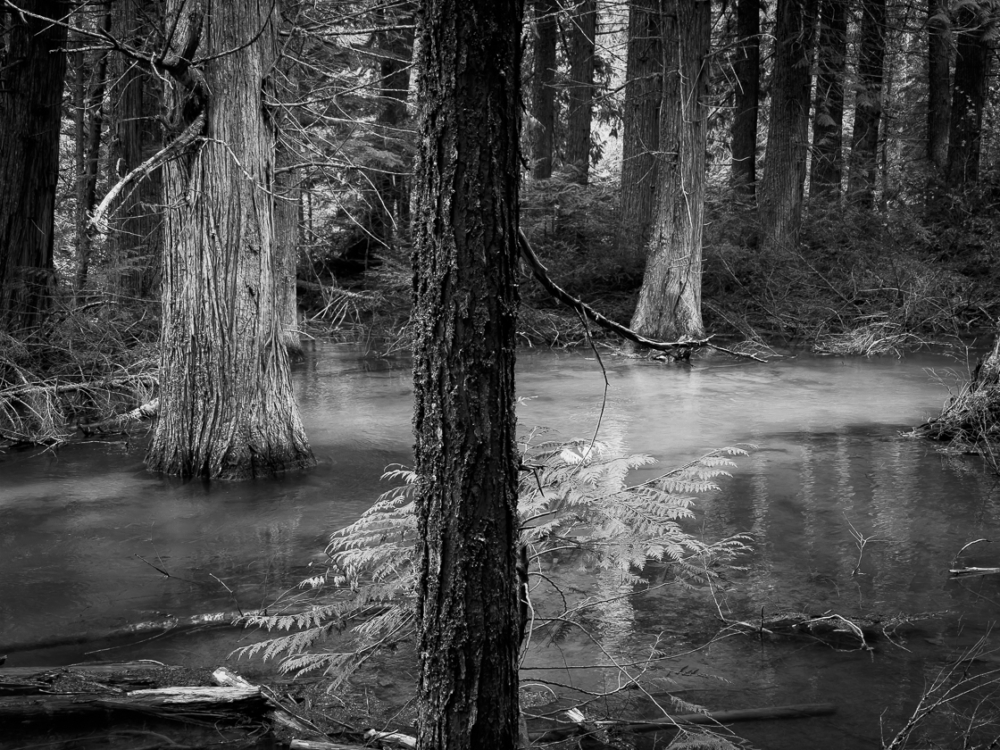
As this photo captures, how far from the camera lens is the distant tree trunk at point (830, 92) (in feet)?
64.4

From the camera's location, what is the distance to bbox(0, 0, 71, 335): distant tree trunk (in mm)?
10656

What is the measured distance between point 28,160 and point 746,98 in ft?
63.5

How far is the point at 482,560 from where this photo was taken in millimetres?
2906

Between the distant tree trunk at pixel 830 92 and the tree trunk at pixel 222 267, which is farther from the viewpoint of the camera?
the distant tree trunk at pixel 830 92

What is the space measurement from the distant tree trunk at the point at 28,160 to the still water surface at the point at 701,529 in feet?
8.12

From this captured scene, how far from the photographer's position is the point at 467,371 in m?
2.88

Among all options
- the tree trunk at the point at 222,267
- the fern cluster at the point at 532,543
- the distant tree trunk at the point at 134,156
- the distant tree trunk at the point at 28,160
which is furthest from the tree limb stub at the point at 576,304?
the distant tree trunk at the point at 134,156

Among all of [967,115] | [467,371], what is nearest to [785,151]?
[967,115]

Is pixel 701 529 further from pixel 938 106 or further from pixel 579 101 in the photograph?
pixel 938 106

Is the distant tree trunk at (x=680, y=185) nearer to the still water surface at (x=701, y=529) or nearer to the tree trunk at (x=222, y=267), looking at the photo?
the still water surface at (x=701, y=529)

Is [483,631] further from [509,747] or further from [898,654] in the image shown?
[898,654]

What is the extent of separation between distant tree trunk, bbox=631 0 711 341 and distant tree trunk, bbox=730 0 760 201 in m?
7.39

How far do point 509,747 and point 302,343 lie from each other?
56.2 feet

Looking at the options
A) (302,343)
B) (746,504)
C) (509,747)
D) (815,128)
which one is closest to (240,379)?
(746,504)
